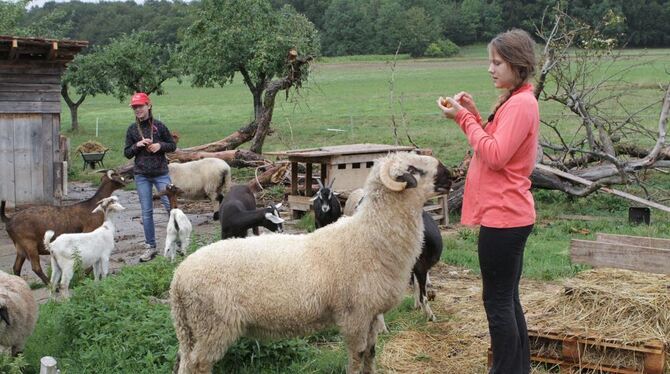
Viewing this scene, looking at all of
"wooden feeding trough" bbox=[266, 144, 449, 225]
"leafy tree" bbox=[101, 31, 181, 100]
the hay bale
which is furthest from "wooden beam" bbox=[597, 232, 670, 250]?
"leafy tree" bbox=[101, 31, 181, 100]

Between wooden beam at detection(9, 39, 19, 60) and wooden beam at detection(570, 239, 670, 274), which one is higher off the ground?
wooden beam at detection(9, 39, 19, 60)

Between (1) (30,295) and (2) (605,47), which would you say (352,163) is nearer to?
(2) (605,47)

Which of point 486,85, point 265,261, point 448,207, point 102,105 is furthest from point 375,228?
point 102,105

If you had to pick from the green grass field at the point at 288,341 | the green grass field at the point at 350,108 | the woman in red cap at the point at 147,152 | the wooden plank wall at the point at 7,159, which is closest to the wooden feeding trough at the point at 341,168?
the green grass field at the point at 288,341

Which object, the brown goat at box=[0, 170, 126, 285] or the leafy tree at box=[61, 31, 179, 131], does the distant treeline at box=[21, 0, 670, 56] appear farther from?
the brown goat at box=[0, 170, 126, 285]

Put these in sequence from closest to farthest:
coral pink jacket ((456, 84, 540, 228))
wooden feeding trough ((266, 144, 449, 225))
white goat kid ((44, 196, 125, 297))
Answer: coral pink jacket ((456, 84, 540, 228)), white goat kid ((44, 196, 125, 297)), wooden feeding trough ((266, 144, 449, 225))

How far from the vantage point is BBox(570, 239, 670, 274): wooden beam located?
627 cm

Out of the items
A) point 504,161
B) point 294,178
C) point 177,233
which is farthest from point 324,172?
point 504,161

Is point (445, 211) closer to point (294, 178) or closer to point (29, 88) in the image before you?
point (294, 178)

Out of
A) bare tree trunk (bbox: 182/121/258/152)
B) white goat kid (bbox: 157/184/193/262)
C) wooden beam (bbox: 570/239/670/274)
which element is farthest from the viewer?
bare tree trunk (bbox: 182/121/258/152)

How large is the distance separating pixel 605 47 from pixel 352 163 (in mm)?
5299

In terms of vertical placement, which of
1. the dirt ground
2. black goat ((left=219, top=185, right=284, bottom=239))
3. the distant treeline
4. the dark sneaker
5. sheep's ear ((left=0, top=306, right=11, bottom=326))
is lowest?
the dark sneaker

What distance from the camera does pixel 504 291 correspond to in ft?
16.5

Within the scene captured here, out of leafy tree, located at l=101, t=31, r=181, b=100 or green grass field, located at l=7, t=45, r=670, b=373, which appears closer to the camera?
green grass field, located at l=7, t=45, r=670, b=373
